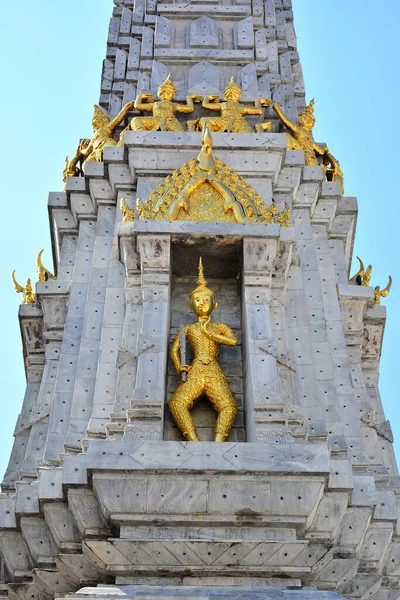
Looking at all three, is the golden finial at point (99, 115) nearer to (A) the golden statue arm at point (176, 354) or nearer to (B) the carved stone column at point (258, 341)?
(B) the carved stone column at point (258, 341)

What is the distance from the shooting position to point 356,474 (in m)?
17.0

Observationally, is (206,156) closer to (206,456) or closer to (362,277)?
(362,277)

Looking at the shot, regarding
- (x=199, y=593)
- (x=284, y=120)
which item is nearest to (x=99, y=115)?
(x=284, y=120)

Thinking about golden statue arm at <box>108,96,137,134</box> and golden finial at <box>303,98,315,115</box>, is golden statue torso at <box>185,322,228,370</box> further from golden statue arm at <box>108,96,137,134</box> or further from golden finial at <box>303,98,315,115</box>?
golden finial at <box>303,98,315,115</box>

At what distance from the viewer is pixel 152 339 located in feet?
58.7

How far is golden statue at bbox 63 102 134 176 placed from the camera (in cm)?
2289

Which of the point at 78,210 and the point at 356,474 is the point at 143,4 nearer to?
the point at 78,210

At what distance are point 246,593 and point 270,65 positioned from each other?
1566 cm

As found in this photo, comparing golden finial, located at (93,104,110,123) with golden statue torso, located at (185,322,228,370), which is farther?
golden finial, located at (93,104,110,123)

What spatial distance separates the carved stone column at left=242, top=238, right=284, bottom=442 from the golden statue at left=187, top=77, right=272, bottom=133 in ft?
14.6

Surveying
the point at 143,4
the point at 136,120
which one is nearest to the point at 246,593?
the point at 136,120

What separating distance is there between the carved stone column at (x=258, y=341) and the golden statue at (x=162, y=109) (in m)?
4.73

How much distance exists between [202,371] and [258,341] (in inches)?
45.5

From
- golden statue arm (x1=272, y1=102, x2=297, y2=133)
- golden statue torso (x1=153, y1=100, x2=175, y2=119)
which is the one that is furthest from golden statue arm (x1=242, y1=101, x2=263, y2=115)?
golden statue torso (x1=153, y1=100, x2=175, y2=119)
